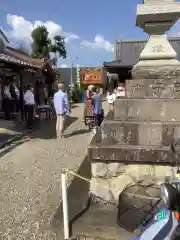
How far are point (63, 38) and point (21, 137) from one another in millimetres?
26875

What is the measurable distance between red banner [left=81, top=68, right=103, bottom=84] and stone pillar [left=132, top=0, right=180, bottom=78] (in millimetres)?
29437

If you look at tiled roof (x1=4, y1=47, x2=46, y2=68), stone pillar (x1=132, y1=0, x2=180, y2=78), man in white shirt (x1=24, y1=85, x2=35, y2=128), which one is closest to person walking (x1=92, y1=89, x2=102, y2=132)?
man in white shirt (x1=24, y1=85, x2=35, y2=128)

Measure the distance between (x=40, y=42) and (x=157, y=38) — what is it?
94.2ft

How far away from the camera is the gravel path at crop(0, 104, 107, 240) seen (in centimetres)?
429

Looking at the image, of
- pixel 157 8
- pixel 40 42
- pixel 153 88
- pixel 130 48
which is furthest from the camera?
pixel 40 42

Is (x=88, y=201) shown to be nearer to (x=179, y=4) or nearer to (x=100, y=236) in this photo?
(x=100, y=236)

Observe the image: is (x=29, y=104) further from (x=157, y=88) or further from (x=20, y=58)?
(x=157, y=88)

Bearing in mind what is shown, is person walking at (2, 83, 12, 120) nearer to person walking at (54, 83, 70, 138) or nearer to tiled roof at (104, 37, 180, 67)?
person walking at (54, 83, 70, 138)

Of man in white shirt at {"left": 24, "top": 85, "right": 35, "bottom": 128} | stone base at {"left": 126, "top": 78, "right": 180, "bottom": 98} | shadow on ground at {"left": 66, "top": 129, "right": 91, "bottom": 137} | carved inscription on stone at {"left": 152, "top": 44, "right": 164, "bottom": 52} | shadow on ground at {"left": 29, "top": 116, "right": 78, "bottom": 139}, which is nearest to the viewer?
stone base at {"left": 126, "top": 78, "right": 180, "bottom": 98}

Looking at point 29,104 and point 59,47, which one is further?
point 59,47

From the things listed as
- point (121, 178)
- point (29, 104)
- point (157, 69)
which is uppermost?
point (157, 69)

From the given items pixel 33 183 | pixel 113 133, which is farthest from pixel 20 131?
pixel 113 133

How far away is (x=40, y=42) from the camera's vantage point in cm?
3250

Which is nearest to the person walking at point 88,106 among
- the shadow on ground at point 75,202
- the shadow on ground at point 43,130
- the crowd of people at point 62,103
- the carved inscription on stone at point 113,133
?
the crowd of people at point 62,103
